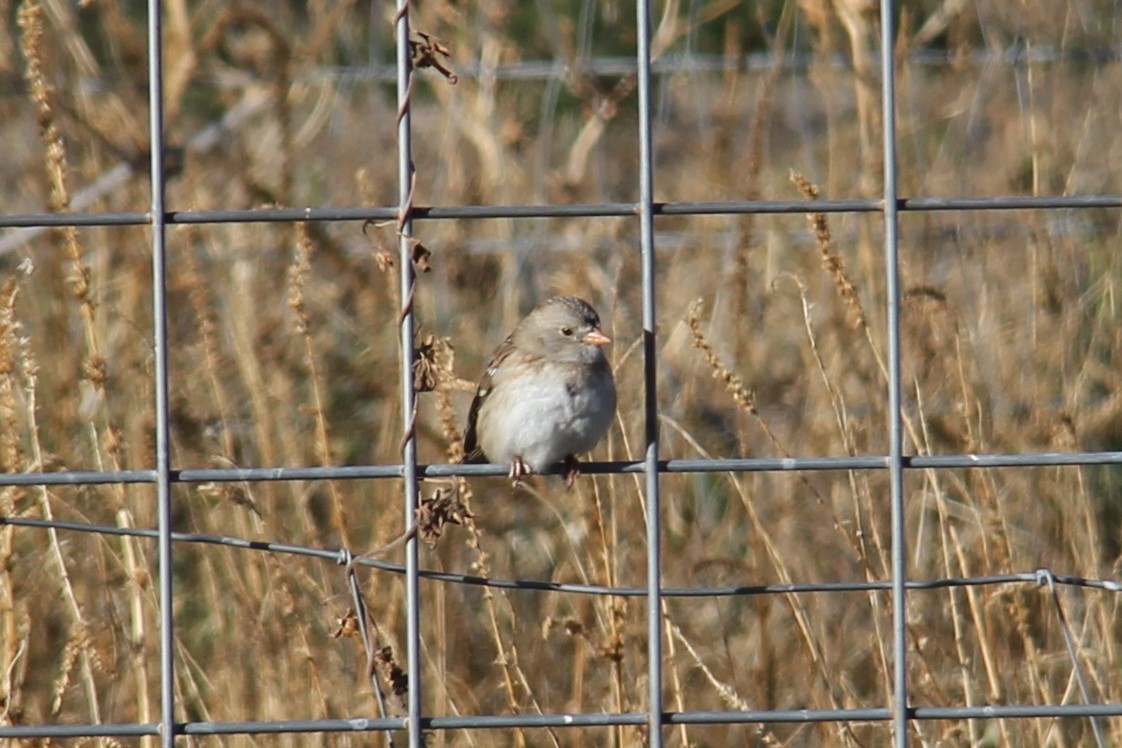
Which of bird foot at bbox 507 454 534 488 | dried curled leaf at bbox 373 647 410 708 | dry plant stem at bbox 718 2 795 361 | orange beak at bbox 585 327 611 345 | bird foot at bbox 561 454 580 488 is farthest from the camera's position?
dry plant stem at bbox 718 2 795 361

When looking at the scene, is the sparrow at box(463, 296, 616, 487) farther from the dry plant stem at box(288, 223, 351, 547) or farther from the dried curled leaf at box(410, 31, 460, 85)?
the dried curled leaf at box(410, 31, 460, 85)

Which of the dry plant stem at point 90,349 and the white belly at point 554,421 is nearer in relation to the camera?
the dry plant stem at point 90,349

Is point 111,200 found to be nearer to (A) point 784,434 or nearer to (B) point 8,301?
(A) point 784,434

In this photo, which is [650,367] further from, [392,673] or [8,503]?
[8,503]

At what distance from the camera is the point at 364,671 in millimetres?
3562

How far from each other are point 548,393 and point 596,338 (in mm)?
157

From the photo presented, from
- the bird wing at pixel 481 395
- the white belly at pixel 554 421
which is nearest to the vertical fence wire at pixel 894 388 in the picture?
the white belly at pixel 554 421

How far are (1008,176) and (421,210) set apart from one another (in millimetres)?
2778

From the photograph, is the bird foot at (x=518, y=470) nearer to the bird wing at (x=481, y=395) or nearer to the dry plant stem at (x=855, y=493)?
the bird wing at (x=481, y=395)

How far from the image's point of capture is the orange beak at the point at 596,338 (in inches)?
125

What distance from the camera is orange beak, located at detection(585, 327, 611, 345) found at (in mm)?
3186

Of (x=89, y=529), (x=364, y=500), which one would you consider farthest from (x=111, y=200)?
(x=89, y=529)

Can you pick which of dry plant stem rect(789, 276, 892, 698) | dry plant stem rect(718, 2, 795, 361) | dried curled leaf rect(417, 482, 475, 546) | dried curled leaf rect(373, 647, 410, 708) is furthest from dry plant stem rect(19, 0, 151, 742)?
dry plant stem rect(718, 2, 795, 361)

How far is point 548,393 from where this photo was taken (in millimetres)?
3166
